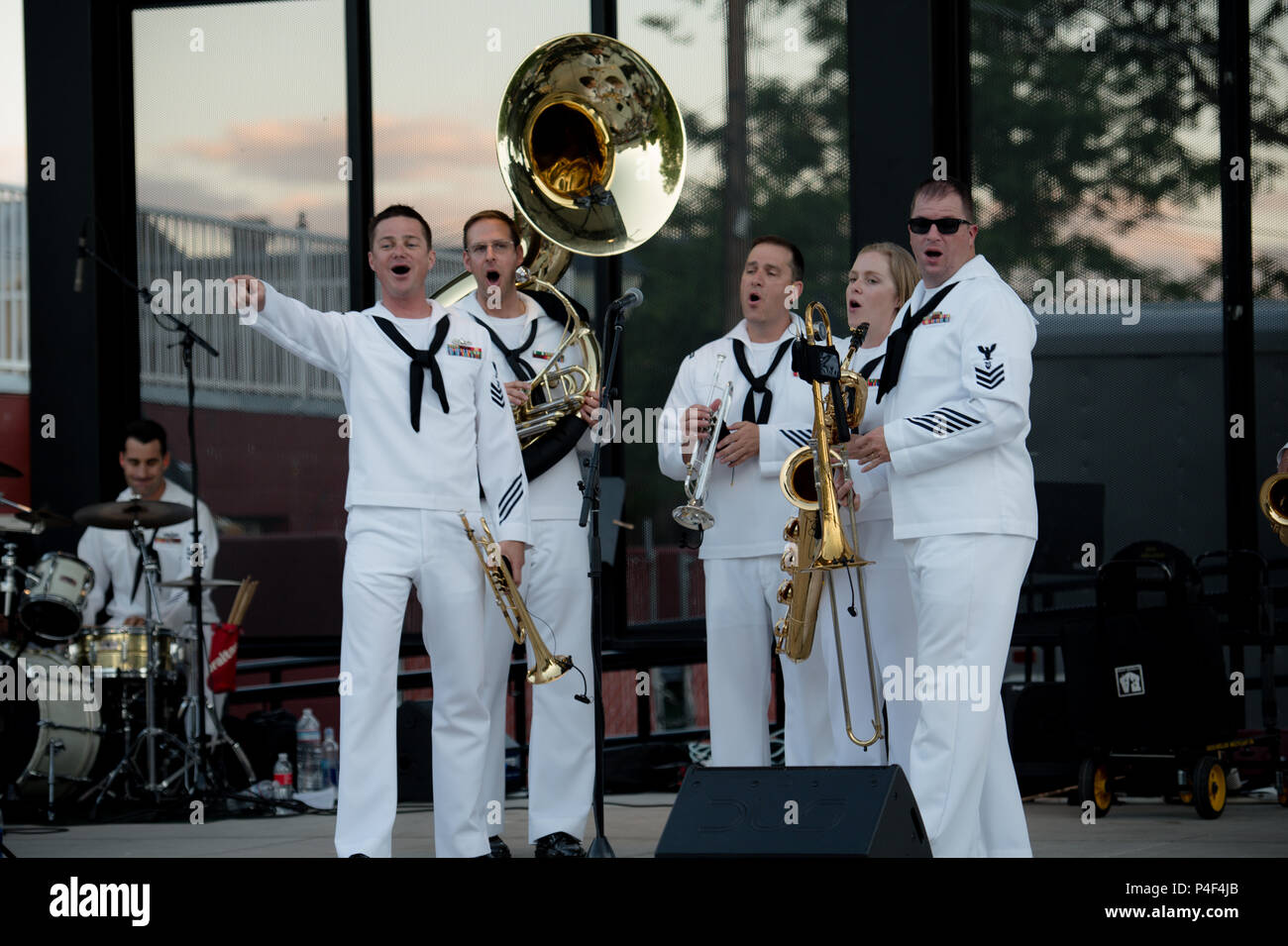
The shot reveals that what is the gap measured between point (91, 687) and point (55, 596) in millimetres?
507

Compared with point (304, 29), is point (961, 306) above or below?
below

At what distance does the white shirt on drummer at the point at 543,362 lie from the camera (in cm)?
625

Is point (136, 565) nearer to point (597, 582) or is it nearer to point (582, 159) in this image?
point (582, 159)

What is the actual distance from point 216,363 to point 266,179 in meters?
1.00

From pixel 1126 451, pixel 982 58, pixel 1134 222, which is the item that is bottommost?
pixel 1126 451

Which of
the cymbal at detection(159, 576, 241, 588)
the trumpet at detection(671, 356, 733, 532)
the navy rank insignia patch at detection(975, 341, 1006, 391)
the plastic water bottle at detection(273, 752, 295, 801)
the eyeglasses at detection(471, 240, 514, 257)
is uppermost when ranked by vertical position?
the eyeglasses at detection(471, 240, 514, 257)

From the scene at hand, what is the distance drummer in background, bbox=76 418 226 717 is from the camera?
846 cm

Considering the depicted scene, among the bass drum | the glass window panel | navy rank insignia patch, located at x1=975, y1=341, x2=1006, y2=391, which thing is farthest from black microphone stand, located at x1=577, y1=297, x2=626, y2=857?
the glass window panel

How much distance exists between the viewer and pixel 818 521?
18.0 ft

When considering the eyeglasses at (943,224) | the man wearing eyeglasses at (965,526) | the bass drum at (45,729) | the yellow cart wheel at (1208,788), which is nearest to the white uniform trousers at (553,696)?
the man wearing eyeglasses at (965,526)

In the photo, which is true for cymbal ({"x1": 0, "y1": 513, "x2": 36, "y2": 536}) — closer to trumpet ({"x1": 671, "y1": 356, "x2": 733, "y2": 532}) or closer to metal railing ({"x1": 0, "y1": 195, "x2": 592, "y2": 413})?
metal railing ({"x1": 0, "y1": 195, "x2": 592, "y2": 413})

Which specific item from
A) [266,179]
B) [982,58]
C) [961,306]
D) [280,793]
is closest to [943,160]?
[982,58]

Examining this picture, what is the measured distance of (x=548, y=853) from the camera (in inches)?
233

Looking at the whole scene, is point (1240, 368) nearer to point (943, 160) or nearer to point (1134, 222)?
point (1134, 222)
